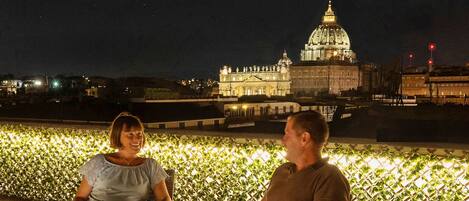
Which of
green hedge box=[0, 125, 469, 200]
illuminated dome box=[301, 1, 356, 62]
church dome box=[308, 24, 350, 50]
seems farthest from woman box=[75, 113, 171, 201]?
church dome box=[308, 24, 350, 50]

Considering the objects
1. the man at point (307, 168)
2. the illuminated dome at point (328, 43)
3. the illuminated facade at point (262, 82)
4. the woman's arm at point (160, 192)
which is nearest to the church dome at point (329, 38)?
the illuminated dome at point (328, 43)

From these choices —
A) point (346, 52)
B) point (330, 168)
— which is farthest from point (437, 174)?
point (346, 52)

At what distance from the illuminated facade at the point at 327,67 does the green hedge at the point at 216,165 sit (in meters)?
141

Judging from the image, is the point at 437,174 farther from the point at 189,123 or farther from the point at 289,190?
the point at 189,123

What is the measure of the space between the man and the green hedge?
87.4 inches

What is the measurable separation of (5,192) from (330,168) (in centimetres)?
706

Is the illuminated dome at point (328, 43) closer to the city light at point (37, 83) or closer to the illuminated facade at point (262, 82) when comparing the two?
the illuminated facade at point (262, 82)

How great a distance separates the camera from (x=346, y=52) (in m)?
169

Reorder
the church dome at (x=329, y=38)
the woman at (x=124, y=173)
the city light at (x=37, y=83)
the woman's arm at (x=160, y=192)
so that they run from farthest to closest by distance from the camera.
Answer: the church dome at (x=329, y=38)
the city light at (x=37, y=83)
the woman's arm at (x=160, y=192)
the woman at (x=124, y=173)

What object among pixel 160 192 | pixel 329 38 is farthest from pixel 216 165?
pixel 329 38

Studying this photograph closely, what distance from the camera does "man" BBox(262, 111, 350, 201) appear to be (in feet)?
10.1

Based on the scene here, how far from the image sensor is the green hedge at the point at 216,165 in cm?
516

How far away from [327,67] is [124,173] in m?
147

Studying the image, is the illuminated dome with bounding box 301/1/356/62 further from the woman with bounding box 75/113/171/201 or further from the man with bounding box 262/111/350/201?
the man with bounding box 262/111/350/201
